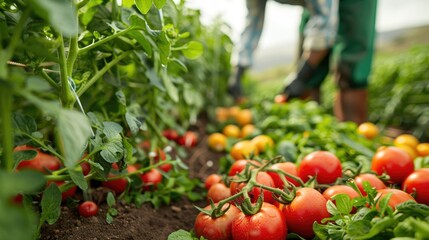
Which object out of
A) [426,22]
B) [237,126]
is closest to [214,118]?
[237,126]

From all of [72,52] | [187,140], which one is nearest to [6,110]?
[72,52]

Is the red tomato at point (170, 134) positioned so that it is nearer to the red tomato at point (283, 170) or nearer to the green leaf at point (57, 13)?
the red tomato at point (283, 170)

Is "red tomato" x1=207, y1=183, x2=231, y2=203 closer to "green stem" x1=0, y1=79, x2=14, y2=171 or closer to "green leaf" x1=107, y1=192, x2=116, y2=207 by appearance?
"green leaf" x1=107, y1=192, x2=116, y2=207

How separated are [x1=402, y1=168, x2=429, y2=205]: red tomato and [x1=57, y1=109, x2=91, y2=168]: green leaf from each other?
2.95ft

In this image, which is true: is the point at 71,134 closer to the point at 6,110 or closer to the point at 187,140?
the point at 6,110

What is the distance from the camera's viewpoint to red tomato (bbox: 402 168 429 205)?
1.06 meters

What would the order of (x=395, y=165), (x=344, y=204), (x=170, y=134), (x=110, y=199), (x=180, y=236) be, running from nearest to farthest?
1. (x=344, y=204)
2. (x=180, y=236)
3. (x=110, y=199)
4. (x=395, y=165)
5. (x=170, y=134)

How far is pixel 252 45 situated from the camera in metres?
2.86

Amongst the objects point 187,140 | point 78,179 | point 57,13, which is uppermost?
point 57,13

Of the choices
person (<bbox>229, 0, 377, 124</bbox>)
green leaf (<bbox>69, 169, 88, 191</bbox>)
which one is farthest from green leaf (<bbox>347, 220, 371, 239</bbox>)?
person (<bbox>229, 0, 377, 124</bbox>)

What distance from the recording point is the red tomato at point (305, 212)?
0.94 m

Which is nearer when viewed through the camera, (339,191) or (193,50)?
(339,191)

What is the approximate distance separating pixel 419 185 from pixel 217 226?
560 millimetres

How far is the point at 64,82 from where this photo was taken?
79 cm
